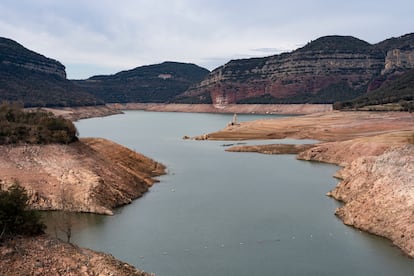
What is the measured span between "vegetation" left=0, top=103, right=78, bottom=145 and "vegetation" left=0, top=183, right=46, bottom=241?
17075 millimetres

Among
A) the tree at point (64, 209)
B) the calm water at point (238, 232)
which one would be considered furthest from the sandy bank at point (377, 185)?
the tree at point (64, 209)

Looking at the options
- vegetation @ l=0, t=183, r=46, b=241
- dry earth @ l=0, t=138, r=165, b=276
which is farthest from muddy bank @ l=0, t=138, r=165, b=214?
vegetation @ l=0, t=183, r=46, b=241

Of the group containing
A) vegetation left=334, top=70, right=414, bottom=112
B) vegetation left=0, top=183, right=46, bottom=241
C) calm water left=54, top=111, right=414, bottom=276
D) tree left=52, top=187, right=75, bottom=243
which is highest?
vegetation left=334, top=70, right=414, bottom=112

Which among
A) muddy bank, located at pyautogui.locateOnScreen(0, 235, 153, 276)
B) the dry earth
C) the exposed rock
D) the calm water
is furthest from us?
the exposed rock

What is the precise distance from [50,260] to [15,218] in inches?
120

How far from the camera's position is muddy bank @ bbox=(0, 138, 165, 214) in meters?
34.0

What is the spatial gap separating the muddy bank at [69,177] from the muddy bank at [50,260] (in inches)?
476

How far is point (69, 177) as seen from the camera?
35969 mm

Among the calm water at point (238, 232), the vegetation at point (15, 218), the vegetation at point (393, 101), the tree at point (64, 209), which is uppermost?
→ the vegetation at point (393, 101)

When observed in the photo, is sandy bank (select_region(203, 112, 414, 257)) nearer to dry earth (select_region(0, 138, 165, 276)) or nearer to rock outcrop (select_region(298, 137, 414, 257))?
rock outcrop (select_region(298, 137, 414, 257))

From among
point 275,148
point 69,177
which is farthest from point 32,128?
point 275,148

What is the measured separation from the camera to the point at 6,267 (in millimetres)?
19234

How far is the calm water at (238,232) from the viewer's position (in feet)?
79.9

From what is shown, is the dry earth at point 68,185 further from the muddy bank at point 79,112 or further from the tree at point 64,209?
the muddy bank at point 79,112
